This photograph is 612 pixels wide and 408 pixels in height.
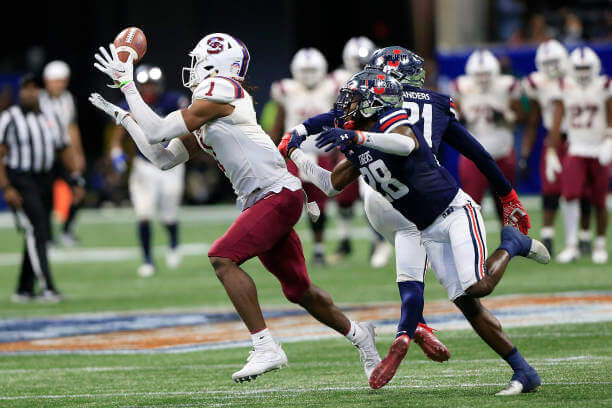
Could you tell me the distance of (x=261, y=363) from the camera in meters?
5.59

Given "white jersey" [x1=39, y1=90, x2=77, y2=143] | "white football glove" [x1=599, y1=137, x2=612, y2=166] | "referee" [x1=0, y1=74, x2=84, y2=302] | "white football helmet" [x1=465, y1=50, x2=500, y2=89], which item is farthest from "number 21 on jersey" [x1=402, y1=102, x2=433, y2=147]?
"white jersey" [x1=39, y1=90, x2=77, y2=143]

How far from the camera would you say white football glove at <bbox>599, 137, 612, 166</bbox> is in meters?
11.6

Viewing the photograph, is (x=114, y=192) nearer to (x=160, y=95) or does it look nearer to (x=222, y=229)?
(x=222, y=229)

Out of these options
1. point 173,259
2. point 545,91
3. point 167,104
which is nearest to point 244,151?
point 167,104

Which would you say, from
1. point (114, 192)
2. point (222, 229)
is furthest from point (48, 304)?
point (114, 192)

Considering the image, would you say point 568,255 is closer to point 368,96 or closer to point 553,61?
point 553,61

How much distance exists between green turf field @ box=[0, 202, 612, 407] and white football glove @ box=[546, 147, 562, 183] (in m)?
0.99

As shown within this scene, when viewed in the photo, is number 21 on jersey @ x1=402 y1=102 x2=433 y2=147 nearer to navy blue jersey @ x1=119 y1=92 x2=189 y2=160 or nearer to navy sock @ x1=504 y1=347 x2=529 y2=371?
navy sock @ x1=504 y1=347 x2=529 y2=371

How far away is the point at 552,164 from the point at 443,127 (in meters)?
6.39

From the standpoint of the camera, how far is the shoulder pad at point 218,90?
573 centimetres

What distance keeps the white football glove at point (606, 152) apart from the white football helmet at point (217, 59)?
6462 millimetres

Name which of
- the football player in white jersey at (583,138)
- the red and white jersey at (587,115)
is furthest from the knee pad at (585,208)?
the red and white jersey at (587,115)

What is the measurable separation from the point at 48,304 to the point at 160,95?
2.83m

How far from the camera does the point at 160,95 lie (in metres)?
12.3
